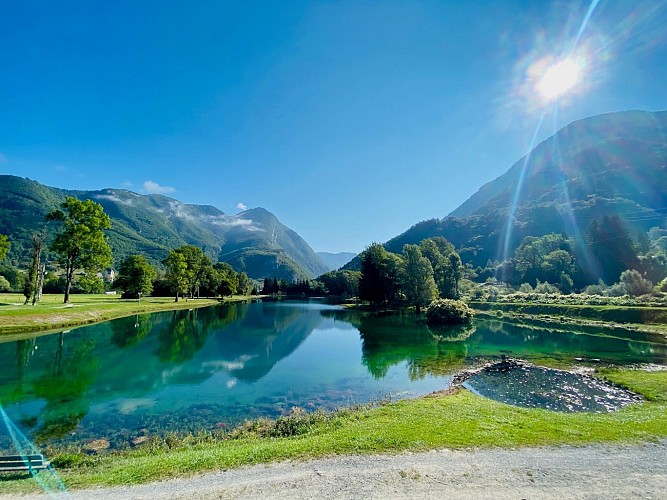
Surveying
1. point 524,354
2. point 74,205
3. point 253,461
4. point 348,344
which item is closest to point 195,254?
point 74,205

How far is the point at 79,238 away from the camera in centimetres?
5312

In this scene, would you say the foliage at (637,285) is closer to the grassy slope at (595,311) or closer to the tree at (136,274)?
the grassy slope at (595,311)

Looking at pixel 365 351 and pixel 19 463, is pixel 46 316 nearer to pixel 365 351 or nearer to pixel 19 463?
pixel 365 351

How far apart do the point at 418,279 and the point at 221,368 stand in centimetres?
6413

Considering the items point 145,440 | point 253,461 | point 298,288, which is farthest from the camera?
point 298,288

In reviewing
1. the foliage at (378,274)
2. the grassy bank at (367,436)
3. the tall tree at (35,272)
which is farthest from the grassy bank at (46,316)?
the foliage at (378,274)

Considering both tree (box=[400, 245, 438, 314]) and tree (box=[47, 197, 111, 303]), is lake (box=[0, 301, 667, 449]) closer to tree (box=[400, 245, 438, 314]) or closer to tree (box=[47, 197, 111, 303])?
tree (box=[47, 197, 111, 303])

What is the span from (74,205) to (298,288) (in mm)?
147154

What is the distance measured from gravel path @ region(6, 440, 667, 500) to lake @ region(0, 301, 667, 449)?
830 cm

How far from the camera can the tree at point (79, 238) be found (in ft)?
171

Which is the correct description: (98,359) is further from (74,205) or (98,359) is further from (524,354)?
(524,354)

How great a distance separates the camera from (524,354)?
1435 inches

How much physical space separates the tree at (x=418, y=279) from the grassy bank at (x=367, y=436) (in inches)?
2608

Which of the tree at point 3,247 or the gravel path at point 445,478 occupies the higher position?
the tree at point 3,247
